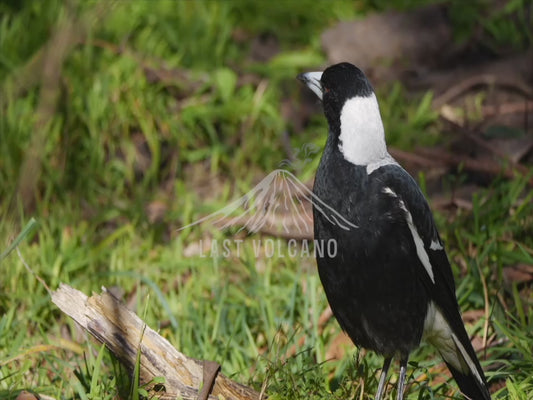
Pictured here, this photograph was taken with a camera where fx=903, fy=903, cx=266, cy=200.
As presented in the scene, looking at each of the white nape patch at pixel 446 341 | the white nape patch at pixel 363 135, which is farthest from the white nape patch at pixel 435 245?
the white nape patch at pixel 363 135

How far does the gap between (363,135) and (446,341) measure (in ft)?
2.38

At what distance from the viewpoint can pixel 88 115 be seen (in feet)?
14.5

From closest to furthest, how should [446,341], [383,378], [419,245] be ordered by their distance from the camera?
[419,245]
[383,378]
[446,341]

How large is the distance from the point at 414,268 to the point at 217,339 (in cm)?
87

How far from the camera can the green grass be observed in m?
2.93

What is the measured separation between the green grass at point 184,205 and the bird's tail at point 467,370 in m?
0.09

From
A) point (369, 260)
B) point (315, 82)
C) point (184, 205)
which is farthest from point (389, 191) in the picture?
point (184, 205)

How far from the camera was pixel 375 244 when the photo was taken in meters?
2.53

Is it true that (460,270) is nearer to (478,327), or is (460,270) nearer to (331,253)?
(478,327)

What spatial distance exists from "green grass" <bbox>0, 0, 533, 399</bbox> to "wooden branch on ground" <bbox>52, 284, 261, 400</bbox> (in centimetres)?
9

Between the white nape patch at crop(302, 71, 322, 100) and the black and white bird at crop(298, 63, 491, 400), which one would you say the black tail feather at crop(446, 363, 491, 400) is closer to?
the black and white bird at crop(298, 63, 491, 400)

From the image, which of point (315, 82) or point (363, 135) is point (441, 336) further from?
point (315, 82)

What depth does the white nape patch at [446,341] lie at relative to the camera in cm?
273

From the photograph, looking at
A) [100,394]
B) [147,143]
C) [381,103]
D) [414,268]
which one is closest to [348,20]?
[381,103]
